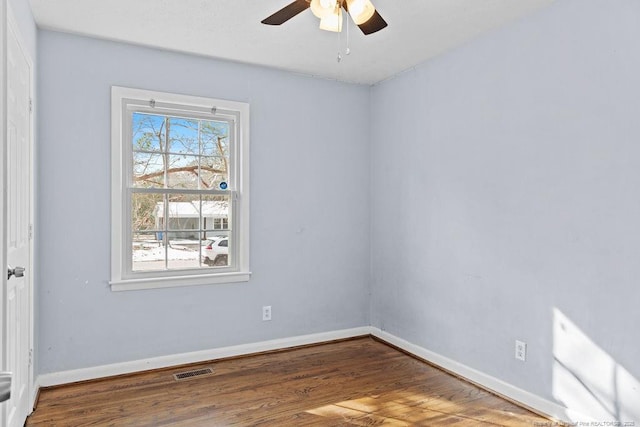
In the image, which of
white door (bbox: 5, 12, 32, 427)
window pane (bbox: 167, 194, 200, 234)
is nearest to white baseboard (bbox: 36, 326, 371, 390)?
white door (bbox: 5, 12, 32, 427)

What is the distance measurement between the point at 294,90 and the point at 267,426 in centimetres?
271

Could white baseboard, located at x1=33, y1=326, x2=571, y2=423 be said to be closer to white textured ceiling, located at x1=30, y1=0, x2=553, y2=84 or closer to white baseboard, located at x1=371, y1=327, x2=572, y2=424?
white baseboard, located at x1=371, y1=327, x2=572, y2=424

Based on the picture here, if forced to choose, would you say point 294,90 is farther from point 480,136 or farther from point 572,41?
point 572,41

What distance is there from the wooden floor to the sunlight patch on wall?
22 centimetres

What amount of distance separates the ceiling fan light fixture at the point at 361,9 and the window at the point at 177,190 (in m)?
1.79

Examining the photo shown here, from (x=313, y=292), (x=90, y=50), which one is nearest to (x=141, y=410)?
(x=313, y=292)

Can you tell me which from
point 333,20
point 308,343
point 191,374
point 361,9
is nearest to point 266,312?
point 308,343

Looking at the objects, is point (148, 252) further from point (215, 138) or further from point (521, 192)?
point (521, 192)

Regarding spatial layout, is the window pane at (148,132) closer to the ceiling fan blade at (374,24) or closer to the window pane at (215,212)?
the window pane at (215,212)

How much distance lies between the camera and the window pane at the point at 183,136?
3.55 metres

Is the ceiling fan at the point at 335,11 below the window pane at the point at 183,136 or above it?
above

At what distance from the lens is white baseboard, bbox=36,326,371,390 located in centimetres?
311

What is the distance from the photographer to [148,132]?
3.46m

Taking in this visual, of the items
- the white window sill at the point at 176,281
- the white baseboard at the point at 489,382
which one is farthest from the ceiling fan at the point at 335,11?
the white baseboard at the point at 489,382
